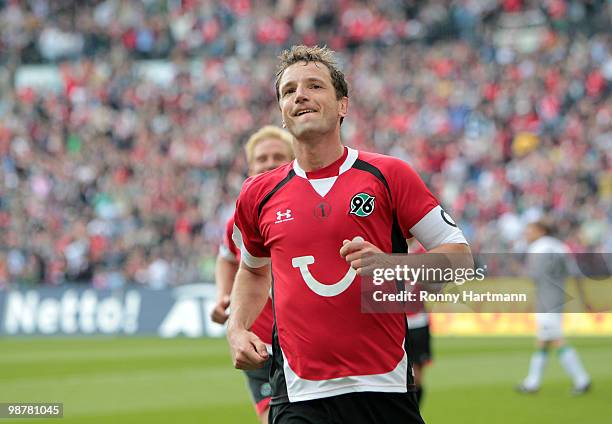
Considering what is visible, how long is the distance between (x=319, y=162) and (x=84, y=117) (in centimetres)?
2607

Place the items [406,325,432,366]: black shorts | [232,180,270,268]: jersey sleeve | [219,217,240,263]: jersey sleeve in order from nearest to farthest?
[232,180,270,268]: jersey sleeve < [219,217,240,263]: jersey sleeve < [406,325,432,366]: black shorts

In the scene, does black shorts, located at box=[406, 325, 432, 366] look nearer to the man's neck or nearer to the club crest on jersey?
the man's neck

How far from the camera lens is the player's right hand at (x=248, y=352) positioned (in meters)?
4.38

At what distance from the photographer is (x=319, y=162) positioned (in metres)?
4.53

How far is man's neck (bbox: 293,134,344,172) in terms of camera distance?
178 inches

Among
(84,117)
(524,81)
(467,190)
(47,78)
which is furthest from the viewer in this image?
(47,78)

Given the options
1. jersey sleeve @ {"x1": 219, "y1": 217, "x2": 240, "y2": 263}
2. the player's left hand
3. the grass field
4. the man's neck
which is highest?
the man's neck

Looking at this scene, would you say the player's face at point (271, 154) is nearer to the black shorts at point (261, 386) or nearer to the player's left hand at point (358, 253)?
the black shorts at point (261, 386)

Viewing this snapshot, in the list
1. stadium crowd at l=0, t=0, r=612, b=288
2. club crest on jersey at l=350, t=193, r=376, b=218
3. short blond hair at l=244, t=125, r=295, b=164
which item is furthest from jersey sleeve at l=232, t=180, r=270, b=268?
stadium crowd at l=0, t=0, r=612, b=288

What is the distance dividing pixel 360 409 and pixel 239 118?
78.3 feet

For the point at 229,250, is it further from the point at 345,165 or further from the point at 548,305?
the point at 548,305

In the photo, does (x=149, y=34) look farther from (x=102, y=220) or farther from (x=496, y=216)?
(x=496, y=216)

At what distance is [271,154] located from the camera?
6.95 metres

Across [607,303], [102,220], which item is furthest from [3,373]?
[102,220]
